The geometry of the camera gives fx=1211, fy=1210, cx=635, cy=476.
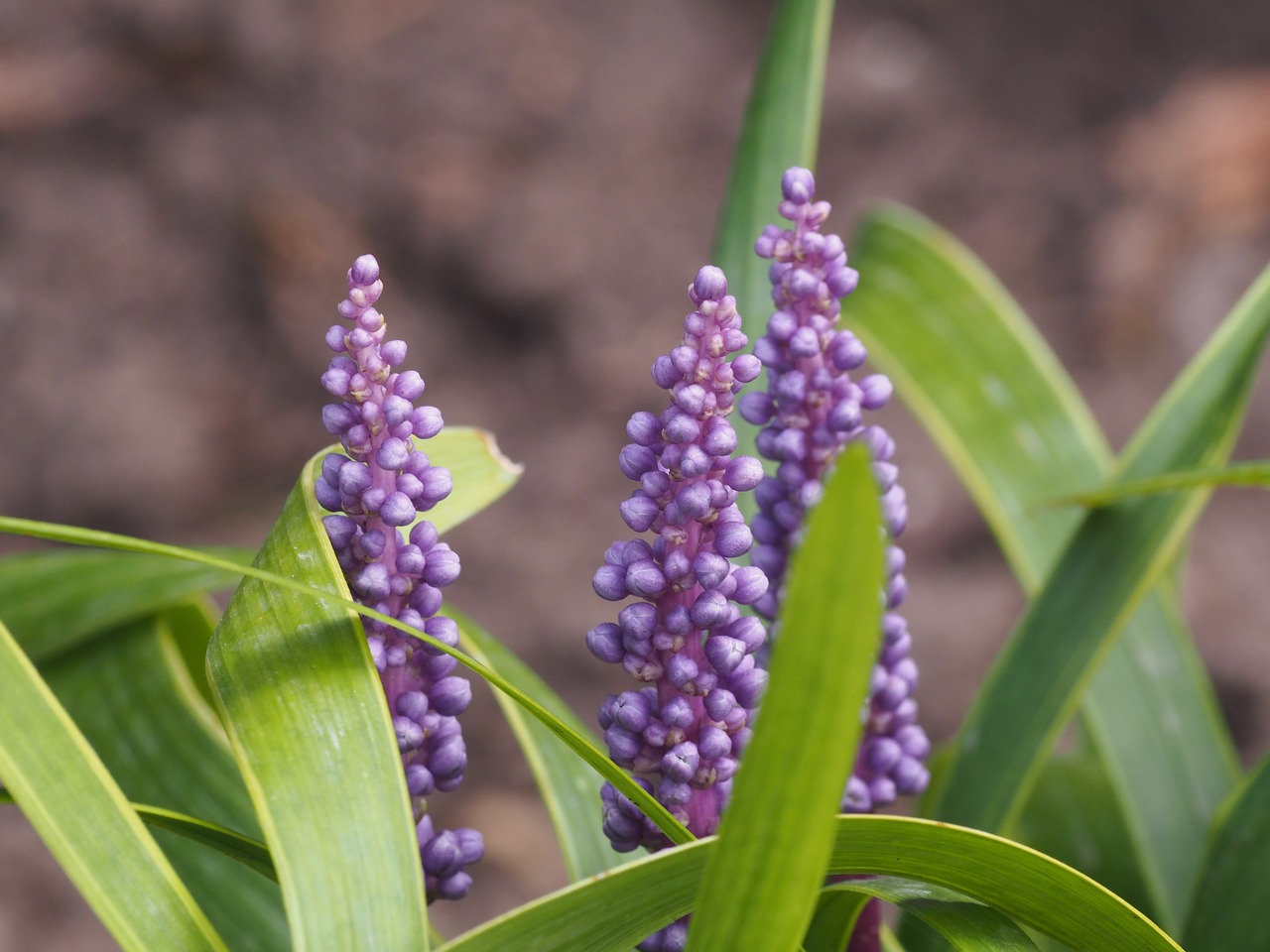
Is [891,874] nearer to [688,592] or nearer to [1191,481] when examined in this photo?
[688,592]

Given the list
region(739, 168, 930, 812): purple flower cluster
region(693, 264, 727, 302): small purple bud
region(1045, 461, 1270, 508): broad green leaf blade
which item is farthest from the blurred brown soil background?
region(693, 264, 727, 302): small purple bud

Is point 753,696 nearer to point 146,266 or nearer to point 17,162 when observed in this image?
point 146,266

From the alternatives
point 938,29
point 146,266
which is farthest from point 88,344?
point 938,29

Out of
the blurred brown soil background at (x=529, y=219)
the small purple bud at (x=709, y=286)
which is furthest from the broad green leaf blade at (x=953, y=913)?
the blurred brown soil background at (x=529, y=219)

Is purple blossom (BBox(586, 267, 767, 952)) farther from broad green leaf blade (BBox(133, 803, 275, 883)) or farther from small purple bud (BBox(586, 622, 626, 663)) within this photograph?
broad green leaf blade (BBox(133, 803, 275, 883))

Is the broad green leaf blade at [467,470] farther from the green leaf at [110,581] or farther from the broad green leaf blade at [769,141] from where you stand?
the broad green leaf blade at [769,141]
